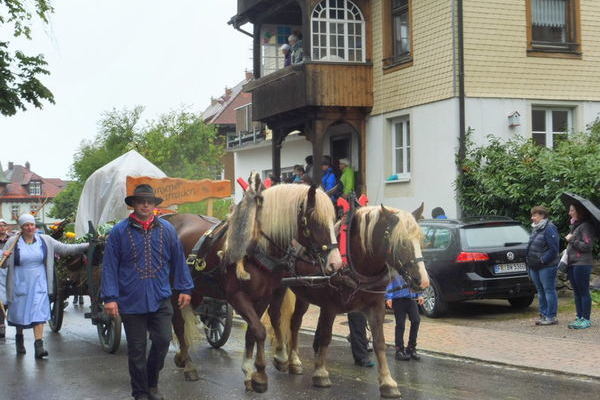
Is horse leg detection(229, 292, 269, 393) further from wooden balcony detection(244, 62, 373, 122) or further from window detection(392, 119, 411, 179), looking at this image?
wooden balcony detection(244, 62, 373, 122)

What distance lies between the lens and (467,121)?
2025cm

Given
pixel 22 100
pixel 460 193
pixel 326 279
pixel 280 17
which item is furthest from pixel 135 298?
pixel 280 17

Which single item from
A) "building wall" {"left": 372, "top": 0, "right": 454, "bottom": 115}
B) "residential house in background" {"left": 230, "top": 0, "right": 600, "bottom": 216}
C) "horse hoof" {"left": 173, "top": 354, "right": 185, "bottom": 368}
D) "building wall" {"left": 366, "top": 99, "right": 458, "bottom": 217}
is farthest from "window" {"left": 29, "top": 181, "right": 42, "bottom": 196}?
"horse hoof" {"left": 173, "top": 354, "right": 185, "bottom": 368}

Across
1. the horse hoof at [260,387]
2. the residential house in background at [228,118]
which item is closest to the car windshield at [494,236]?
the horse hoof at [260,387]

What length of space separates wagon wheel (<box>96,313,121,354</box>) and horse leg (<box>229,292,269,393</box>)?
114 inches

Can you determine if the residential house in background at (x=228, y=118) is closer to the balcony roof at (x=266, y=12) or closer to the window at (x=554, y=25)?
the balcony roof at (x=266, y=12)

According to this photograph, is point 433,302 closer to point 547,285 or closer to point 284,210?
point 547,285

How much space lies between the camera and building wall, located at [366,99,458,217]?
20344 millimetres

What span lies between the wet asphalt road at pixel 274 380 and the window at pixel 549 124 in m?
11.3

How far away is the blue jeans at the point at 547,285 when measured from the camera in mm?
13469

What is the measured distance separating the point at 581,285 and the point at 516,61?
8979 mm

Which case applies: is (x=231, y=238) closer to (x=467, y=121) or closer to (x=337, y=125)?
(x=467, y=121)

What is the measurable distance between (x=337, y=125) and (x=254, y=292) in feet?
53.9

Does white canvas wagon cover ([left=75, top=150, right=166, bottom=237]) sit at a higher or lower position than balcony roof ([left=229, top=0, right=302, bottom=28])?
lower
